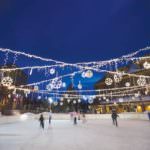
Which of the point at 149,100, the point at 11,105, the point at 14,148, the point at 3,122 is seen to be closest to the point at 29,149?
the point at 14,148

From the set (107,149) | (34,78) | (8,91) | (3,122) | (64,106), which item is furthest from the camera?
(64,106)

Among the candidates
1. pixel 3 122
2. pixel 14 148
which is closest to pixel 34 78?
pixel 3 122

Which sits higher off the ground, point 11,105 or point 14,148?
point 11,105

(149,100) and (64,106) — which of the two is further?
(64,106)

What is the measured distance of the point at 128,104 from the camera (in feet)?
181

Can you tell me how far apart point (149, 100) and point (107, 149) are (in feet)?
141

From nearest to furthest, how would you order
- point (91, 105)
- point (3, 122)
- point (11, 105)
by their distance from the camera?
point (3, 122)
point (11, 105)
point (91, 105)

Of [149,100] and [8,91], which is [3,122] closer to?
[8,91]

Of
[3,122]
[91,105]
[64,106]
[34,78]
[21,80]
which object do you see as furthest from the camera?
[64,106]

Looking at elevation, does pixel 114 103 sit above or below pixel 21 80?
below

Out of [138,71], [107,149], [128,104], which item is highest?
[138,71]

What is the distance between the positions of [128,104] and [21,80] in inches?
1347

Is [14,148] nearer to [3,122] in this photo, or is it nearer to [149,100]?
[3,122]

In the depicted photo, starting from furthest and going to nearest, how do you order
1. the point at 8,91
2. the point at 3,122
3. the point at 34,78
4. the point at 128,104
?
the point at 34,78 → the point at 128,104 → the point at 8,91 → the point at 3,122
